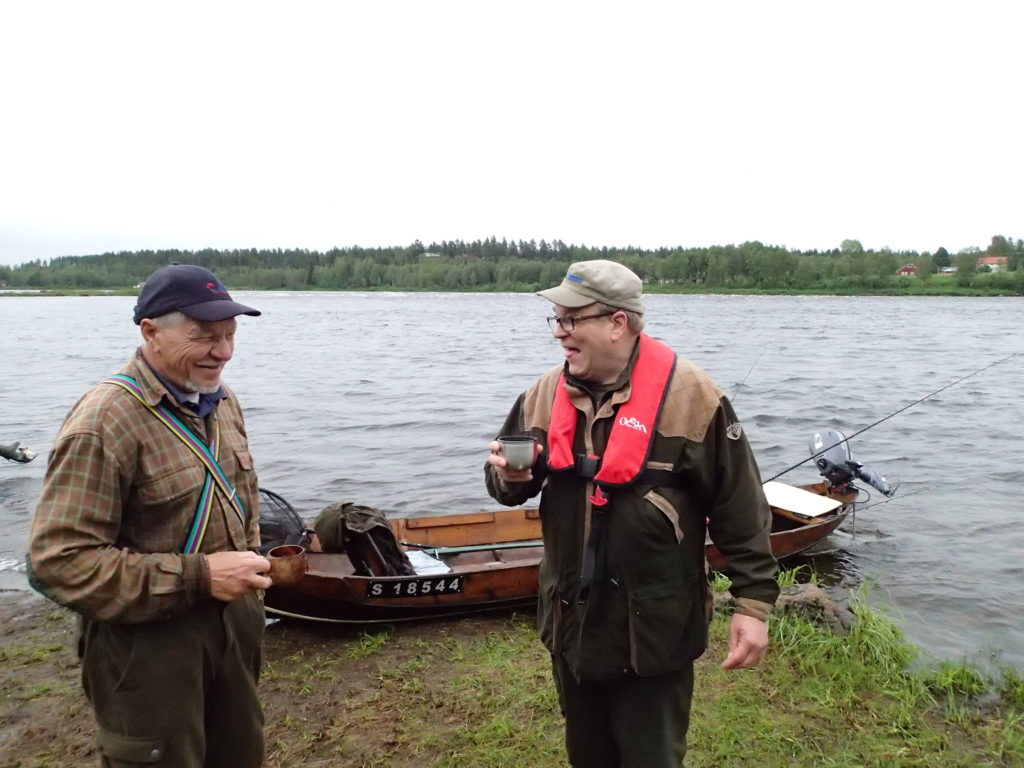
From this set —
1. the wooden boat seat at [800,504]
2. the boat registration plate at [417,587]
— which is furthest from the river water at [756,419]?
the boat registration plate at [417,587]

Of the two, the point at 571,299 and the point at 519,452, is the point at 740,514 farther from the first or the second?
the point at 571,299

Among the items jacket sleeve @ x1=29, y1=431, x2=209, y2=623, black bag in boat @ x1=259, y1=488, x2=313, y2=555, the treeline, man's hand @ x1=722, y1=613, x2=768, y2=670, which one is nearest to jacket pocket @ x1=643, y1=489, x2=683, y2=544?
man's hand @ x1=722, y1=613, x2=768, y2=670

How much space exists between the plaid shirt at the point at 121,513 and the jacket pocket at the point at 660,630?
1.48 metres

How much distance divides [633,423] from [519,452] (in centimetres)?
45

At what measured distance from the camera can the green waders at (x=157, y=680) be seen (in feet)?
8.61

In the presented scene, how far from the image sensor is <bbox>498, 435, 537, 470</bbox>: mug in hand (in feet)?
9.87

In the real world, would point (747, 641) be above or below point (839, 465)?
above

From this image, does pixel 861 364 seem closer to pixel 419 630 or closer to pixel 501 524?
pixel 501 524

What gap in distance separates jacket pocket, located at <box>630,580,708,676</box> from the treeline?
89.7m

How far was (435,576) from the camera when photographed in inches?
279

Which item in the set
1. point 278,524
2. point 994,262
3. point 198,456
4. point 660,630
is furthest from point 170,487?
point 994,262

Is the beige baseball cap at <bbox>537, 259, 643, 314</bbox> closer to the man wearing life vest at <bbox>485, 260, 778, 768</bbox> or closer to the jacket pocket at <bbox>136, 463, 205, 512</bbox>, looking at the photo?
the man wearing life vest at <bbox>485, 260, 778, 768</bbox>

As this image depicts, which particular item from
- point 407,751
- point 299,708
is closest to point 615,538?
point 407,751

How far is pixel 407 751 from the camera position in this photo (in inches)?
188
